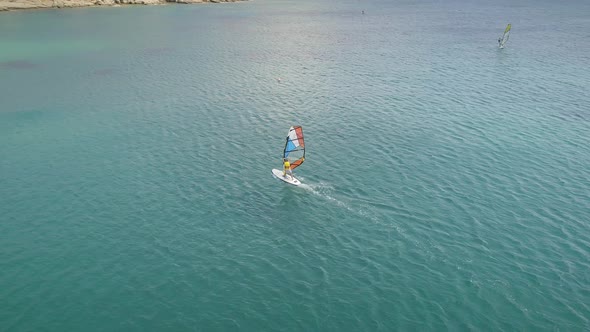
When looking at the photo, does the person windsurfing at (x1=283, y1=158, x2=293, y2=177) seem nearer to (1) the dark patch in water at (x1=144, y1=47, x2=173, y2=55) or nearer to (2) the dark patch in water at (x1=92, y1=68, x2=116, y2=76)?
(2) the dark patch in water at (x1=92, y1=68, x2=116, y2=76)

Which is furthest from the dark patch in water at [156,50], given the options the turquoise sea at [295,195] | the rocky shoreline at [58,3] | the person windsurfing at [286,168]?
the person windsurfing at [286,168]

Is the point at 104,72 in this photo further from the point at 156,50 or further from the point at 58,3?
the point at 58,3

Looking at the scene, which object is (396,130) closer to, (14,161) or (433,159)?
(433,159)

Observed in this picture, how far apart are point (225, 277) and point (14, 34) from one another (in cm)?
11544

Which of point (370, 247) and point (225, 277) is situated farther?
point (370, 247)

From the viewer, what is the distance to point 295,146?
4822cm

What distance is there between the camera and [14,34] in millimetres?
120125

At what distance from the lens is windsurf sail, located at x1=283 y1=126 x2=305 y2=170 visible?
47.4 metres

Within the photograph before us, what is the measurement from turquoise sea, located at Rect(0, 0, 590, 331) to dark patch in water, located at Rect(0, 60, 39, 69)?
894 millimetres

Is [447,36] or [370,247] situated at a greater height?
[447,36]

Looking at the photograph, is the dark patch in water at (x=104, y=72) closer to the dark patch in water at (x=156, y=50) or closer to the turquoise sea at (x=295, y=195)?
the turquoise sea at (x=295, y=195)

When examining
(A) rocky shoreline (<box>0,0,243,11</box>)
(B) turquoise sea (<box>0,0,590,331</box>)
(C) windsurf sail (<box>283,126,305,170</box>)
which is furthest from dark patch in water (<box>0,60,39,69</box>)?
(C) windsurf sail (<box>283,126,305,170</box>)

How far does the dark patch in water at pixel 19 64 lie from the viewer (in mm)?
92756

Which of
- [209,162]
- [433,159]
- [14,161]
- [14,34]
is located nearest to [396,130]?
[433,159]
